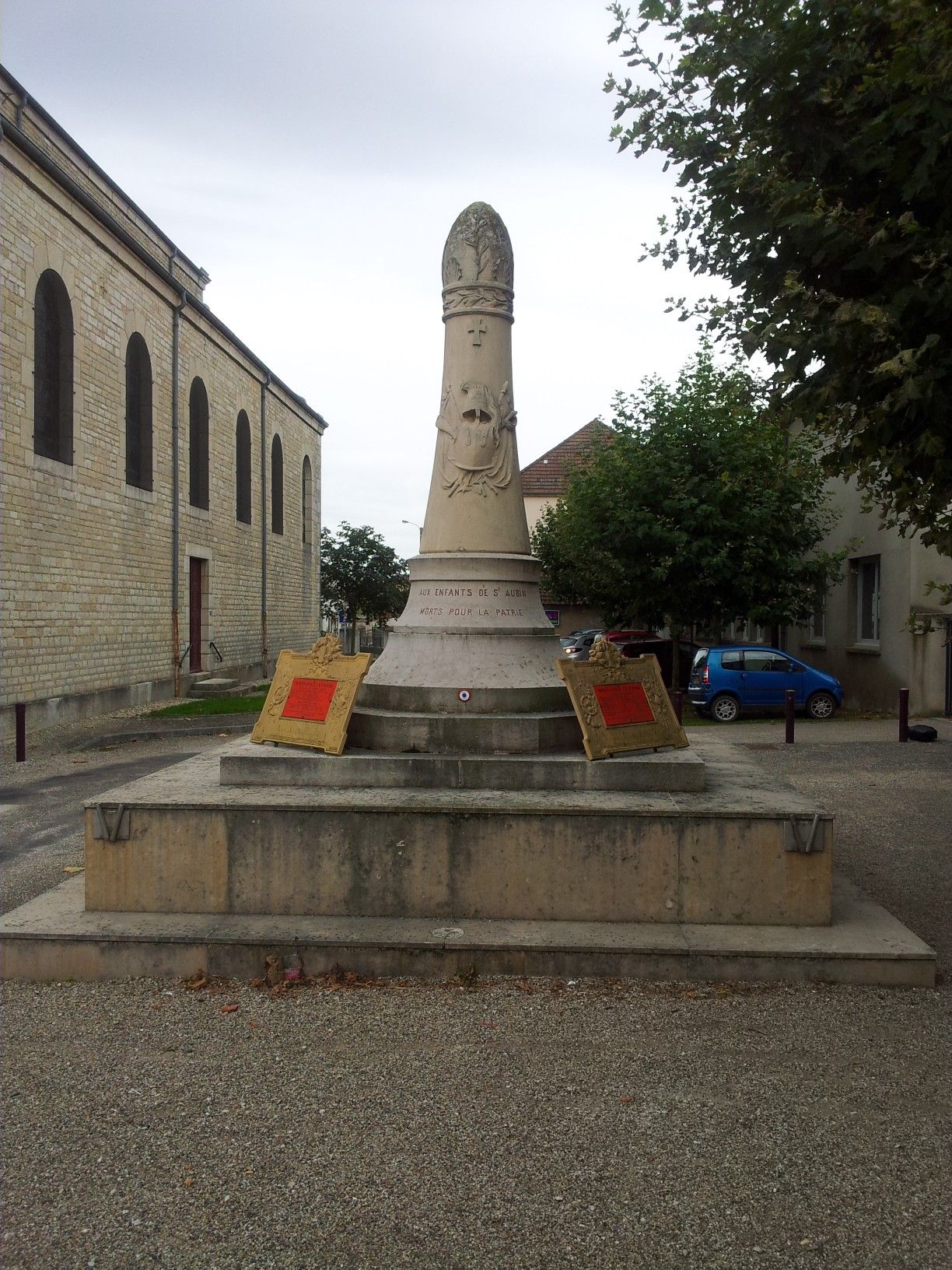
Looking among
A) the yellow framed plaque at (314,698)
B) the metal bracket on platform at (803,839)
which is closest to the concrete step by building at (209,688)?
the yellow framed plaque at (314,698)

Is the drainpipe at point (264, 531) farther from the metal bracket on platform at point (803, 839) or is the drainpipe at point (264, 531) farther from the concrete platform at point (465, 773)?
the metal bracket on platform at point (803, 839)

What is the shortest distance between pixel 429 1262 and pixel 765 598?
18.8 metres

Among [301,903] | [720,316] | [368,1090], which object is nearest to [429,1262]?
[368,1090]

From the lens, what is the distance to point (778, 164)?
5.90 metres

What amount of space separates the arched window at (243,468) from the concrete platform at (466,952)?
2379 cm

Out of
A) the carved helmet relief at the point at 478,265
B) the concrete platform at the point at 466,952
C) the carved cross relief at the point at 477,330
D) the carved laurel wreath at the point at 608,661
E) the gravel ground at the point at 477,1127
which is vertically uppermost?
the carved helmet relief at the point at 478,265

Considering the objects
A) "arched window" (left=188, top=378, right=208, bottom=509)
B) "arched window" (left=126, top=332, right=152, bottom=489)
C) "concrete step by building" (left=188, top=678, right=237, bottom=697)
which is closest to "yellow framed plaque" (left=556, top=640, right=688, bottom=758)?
"arched window" (left=126, top=332, right=152, bottom=489)

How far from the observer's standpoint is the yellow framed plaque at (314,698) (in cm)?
629

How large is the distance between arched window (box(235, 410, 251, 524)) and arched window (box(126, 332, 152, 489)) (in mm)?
7034

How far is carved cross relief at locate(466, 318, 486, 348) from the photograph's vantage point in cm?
721

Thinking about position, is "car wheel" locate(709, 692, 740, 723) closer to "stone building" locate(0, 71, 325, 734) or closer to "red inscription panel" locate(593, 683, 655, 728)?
"stone building" locate(0, 71, 325, 734)

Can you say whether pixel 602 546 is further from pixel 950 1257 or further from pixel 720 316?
pixel 950 1257

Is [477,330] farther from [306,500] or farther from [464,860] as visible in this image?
[306,500]

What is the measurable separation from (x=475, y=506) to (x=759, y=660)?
42.4ft
